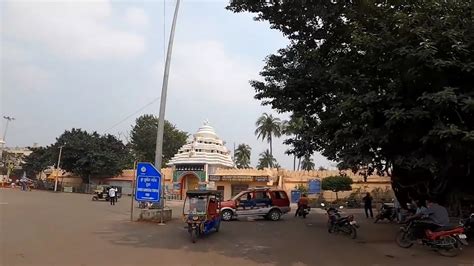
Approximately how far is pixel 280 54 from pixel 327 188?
90.9 ft

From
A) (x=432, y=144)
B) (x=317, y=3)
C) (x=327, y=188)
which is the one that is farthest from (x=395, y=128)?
(x=327, y=188)

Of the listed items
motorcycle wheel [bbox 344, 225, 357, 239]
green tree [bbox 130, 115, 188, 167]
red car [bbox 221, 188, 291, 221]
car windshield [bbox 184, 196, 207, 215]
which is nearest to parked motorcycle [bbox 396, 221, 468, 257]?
motorcycle wheel [bbox 344, 225, 357, 239]

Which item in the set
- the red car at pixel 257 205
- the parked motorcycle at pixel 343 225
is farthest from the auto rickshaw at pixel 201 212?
the red car at pixel 257 205

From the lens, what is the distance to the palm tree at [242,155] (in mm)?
77250

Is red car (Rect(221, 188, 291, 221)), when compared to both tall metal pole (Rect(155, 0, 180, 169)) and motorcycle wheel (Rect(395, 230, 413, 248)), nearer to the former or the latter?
tall metal pole (Rect(155, 0, 180, 169))

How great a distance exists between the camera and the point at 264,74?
14.7 meters

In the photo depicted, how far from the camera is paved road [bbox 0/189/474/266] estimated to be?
10258 mm

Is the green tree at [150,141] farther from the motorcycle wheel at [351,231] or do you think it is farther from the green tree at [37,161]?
the motorcycle wheel at [351,231]

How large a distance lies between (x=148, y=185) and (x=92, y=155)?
132ft

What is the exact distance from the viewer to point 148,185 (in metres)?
18.8

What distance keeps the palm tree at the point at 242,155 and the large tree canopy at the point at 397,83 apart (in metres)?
63.7

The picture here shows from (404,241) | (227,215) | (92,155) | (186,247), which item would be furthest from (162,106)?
(92,155)

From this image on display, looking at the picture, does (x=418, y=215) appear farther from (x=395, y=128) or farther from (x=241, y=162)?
(x=241, y=162)

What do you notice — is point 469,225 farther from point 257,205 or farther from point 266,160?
point 266,160
